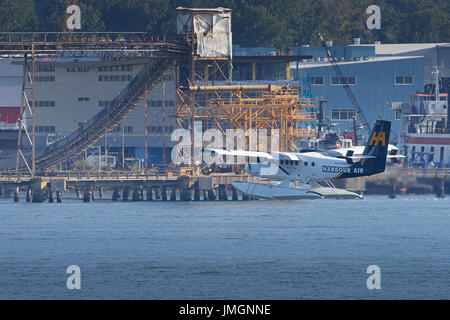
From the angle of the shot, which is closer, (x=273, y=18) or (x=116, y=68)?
(x=116, y=68)

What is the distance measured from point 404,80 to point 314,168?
58721 mm

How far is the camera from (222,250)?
8106cm

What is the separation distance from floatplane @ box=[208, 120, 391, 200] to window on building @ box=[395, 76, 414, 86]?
53.8 meters

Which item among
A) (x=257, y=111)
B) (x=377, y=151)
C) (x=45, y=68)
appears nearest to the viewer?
(x=377, y=151)

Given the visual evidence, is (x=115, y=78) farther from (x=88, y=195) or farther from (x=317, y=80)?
(x=317, y=80)

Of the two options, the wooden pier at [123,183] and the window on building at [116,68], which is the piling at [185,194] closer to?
the wooden pier at [123,183]

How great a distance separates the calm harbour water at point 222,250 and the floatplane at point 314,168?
3.32 metres

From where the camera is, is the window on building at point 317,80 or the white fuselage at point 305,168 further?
the window on building at point 317,80

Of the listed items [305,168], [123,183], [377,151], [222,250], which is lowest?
[222,250]

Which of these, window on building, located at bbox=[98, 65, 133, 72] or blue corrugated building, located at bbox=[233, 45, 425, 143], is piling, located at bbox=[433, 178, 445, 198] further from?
window on building, located at bbox=[98, 65, 133, 72]

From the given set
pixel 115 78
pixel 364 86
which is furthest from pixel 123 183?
pixel 364 86

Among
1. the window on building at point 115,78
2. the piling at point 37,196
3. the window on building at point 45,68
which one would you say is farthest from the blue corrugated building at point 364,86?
the piling at point 37,196

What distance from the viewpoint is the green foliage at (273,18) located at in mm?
165625

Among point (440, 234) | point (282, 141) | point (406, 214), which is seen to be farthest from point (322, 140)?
point (440, 234)
